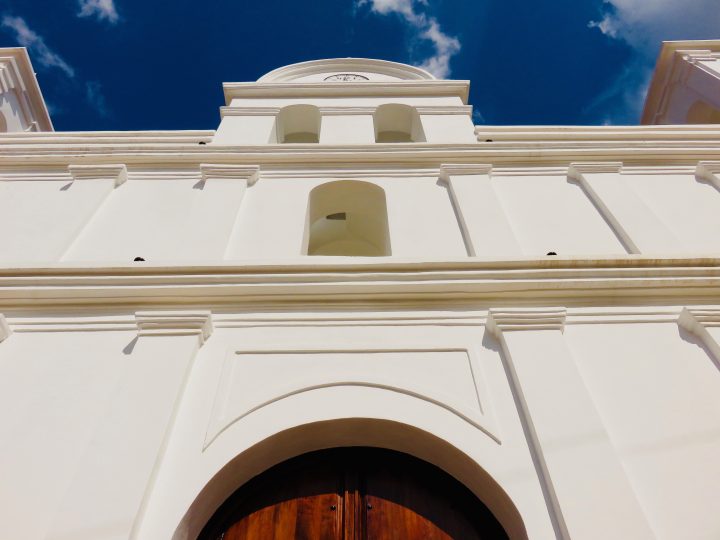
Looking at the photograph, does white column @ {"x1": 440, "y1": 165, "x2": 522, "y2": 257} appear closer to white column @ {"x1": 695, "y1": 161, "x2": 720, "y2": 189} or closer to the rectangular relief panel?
the rectangular relief panel

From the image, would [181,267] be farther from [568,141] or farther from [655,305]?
[568,141]

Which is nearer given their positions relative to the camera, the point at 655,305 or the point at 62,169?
the point at 655,305

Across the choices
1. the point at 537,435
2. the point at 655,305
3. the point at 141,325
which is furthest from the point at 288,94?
the point at 537,435

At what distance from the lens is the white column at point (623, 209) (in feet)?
19.9

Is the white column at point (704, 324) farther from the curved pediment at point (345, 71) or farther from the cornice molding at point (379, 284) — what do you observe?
the curved pediment at point (345, 71)

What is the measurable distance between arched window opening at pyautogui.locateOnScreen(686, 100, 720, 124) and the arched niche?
1259 cm

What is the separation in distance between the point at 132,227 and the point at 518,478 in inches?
205

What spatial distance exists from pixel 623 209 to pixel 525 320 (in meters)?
2.85

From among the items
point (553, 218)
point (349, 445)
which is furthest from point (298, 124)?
point (349, 445)

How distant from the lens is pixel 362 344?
475 cm

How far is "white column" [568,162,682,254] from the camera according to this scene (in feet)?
19.9

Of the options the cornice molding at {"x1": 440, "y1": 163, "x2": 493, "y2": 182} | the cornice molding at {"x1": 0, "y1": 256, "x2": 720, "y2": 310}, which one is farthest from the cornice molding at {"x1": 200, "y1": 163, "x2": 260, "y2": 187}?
the cornice molding at {"x1": 440, "y1": 163, "x2": 493, "y2": 182}

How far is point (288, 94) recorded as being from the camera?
11039mm

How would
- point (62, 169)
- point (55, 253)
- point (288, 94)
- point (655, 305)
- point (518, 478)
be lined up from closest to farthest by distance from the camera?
point (518, 478), point (655, 305), point (55, 253), point (62, 169), point (288, 94)
